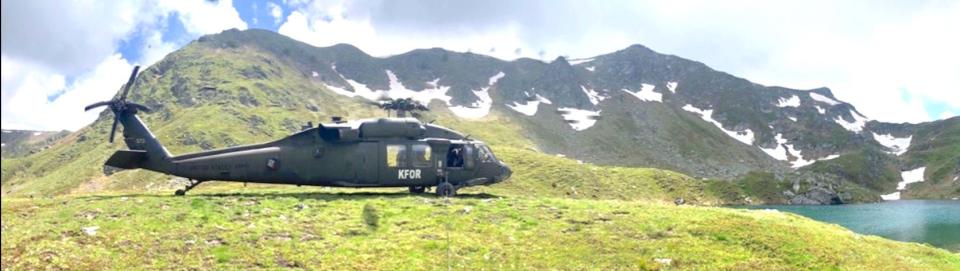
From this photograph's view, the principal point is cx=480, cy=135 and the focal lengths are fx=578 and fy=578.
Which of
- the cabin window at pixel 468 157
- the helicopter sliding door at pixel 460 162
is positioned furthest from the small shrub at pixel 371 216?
the cabin window at pixel 468 157

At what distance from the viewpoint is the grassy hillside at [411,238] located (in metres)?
16.2

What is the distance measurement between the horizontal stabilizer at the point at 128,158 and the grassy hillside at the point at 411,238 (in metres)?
5.14

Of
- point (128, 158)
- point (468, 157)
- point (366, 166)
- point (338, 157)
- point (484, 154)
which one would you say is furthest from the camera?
point (484, 154)

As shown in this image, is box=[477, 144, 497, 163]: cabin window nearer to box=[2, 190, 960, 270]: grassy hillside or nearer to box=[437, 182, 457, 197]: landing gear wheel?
box=[437, 182, 457, 197]: landing gear wheel

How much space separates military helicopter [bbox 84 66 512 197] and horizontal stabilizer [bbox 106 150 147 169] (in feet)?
0.13

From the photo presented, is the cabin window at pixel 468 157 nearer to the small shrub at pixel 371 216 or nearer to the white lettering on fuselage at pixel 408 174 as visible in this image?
the white lettering on fuselage at pixel 408 174

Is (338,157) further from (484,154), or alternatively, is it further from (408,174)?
(484,154)

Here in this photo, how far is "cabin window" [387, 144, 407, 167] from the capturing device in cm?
2869

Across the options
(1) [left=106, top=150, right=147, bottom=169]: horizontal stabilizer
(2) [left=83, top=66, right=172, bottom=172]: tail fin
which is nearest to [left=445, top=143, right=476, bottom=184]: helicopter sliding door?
(2) [left=83, top=66, right=172, bottom=172]: tail fin

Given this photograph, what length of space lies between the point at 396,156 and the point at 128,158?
40.7 feet

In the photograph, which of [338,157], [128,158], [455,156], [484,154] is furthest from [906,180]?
[128,158]

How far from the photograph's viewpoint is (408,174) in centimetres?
2883

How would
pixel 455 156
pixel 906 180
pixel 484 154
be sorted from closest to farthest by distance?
pixel 455 156 → pixel 484 154 → pixel 906 180

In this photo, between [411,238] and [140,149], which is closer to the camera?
[411,238]
